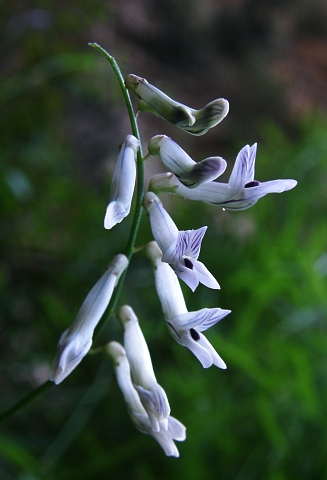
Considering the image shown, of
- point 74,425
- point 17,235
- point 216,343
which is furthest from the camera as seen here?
point 17,235

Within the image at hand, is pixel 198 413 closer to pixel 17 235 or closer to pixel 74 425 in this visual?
pixel 74 425

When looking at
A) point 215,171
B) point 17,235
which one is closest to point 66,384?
point 17,235

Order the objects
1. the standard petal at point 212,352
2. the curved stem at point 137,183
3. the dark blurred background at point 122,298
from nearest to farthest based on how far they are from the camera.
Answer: the curved stem at point 137,183
the standard petal at point 212,352
the dark blurred background at point 122,298

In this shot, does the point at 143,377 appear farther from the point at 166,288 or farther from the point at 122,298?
the point at 122,298

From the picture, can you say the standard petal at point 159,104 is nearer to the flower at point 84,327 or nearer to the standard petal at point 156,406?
the flower at point 84,327

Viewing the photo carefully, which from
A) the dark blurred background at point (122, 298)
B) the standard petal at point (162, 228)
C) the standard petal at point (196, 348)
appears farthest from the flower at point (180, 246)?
the dark blurred background at point (122, 298)

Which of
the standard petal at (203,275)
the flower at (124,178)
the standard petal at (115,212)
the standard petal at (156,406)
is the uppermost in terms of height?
the flower at (124,178)

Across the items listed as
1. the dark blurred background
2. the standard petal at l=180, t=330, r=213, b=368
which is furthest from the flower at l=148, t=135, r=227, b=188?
the dark blurred background
